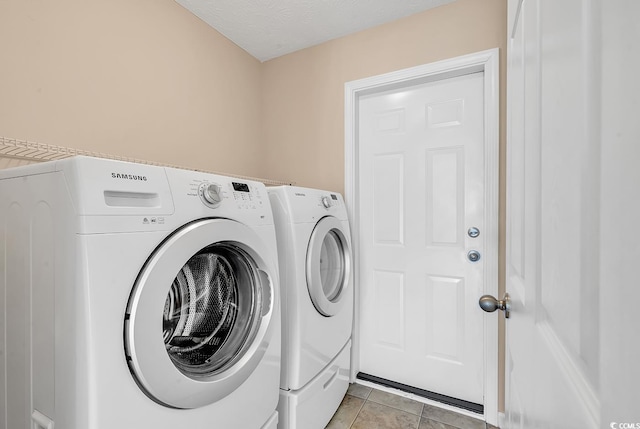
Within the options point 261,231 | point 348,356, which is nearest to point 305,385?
point 348,356

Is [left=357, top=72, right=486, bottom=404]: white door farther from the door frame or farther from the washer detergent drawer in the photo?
the washer detergent drawer

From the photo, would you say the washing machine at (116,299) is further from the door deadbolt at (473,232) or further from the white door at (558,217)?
the door deadbolt at (473,232)

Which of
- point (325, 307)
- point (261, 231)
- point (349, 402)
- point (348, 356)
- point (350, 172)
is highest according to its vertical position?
point (350, 172)

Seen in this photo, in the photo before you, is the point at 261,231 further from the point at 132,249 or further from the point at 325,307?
the point at 325,307

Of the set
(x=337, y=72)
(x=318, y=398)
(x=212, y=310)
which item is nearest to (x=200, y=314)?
(x=212, y=310)

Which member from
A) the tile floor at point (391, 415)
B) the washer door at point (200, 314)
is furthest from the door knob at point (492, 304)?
the tile floor at point (391, 415)

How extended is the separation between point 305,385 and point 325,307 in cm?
36

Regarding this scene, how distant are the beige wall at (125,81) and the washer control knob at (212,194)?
83cm

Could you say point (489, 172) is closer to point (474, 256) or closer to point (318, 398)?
point (474, 256)

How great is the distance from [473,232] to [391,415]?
1155 millimetres

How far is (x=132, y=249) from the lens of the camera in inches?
25.8

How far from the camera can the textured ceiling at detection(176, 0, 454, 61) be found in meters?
1.63

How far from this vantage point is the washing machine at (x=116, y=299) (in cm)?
60

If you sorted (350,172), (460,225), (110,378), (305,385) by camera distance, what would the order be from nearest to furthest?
(110,378)
(305,385)
(460,225)
(350,172)
